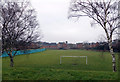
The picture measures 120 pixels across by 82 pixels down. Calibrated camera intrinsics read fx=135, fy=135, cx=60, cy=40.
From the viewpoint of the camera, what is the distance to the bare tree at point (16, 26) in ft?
40.0

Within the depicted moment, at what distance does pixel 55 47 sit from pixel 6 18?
10067cm

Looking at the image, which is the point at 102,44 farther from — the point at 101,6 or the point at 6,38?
the point at 6,38

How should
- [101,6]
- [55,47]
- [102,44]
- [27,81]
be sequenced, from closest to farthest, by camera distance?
[27,81]
[101,6]
[102,44]
[55,47]

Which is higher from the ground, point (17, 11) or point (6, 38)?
point (17, 11)

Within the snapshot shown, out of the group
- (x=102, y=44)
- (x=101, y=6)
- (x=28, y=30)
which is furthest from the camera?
(x=28, y=30)

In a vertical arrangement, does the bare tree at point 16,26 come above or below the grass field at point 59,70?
above

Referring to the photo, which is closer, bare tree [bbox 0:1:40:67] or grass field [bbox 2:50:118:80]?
grass field [bbox 2:50:118:80]

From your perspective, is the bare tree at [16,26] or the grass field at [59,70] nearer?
the grass field at [59,70]

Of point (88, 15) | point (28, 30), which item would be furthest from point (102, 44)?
point (28, 30)

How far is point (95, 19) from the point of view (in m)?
12.2

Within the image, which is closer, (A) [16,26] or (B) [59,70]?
(B) [59,70]

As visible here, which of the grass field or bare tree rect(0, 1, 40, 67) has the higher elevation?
bare tree rect(0, 1, 40, 67)

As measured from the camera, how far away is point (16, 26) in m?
12.9

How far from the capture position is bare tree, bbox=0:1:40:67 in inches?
480
